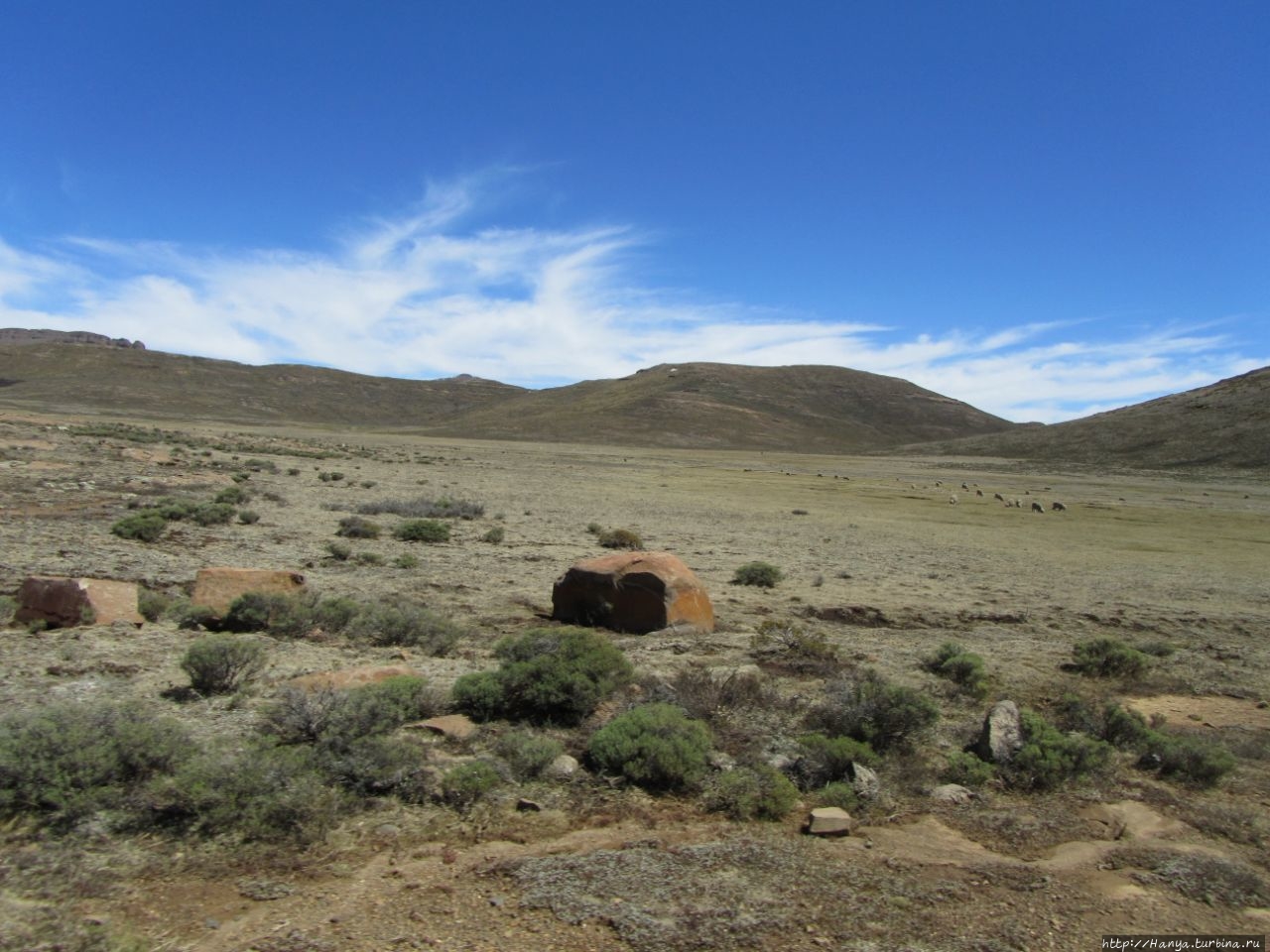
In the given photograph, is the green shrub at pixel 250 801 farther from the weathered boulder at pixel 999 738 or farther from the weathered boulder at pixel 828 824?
the weathered boulder at pixel 999 738

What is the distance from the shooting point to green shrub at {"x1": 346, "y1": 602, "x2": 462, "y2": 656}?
8797 mm

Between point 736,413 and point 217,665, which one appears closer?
point 217,665

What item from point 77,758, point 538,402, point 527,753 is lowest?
point 527,753

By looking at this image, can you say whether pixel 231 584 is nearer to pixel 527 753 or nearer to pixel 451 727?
pixel 451 727

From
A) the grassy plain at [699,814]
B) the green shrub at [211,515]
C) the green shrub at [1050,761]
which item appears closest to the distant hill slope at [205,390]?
the green shrub at [211,515]

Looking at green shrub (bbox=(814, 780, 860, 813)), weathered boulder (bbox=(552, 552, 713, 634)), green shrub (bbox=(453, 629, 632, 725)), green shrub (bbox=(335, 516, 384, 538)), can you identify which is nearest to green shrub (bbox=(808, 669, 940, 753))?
green shrub (bbox=(814, 780, 860, 813))

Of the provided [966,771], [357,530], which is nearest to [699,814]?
[966,771]

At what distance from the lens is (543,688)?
21.8 ft

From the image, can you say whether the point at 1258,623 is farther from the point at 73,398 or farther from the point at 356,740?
the point at 73,398

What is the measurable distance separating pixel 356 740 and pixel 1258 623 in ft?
48.3

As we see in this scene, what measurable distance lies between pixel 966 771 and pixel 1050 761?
604 millimetres

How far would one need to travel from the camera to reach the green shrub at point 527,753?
554 cm

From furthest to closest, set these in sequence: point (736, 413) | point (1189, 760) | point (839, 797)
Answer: point (736, 413) < point (1189, 760) < point (839, 797)

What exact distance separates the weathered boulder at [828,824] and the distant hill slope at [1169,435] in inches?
3227
